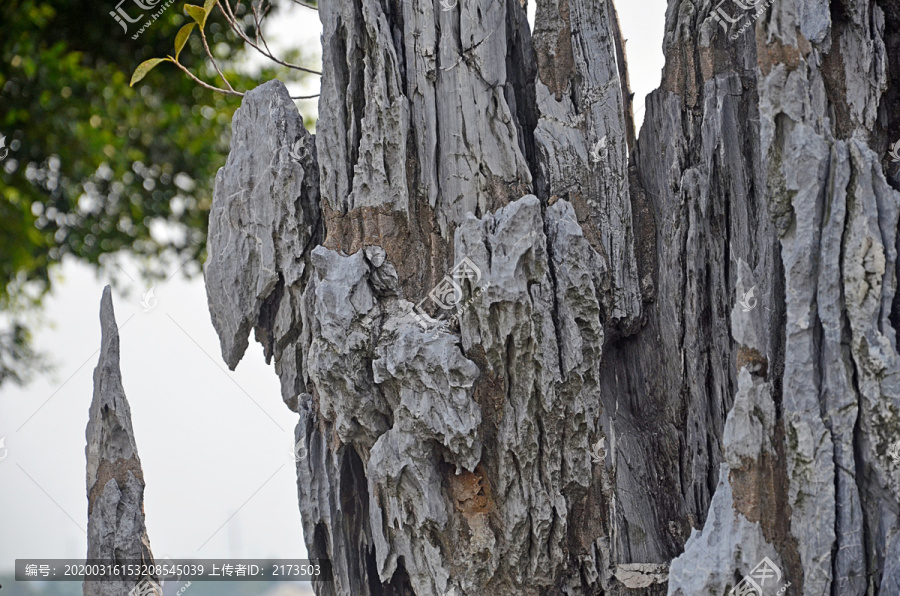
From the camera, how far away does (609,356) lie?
2.33m

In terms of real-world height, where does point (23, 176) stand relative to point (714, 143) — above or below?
above

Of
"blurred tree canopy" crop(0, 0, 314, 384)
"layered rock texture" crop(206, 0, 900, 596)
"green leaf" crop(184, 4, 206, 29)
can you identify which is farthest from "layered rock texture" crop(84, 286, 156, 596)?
"blurred tree canopy" crop(0, 0, 314, 384)

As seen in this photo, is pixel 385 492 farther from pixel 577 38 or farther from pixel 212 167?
pixel 212 167

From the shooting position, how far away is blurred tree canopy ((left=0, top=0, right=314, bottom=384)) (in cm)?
441

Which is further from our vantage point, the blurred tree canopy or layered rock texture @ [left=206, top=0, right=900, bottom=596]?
the blurred tree canopy

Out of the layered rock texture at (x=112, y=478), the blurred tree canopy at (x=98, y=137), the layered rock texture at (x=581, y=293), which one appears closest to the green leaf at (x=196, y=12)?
the layered rock texture at (x=581, y=293)

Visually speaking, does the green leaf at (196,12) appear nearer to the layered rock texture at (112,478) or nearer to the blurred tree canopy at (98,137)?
the layered rock texture at (112,478)

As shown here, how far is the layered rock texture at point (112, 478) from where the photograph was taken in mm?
2266

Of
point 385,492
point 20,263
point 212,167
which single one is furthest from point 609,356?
point 20,263

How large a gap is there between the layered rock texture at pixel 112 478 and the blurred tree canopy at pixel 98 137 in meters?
2.38

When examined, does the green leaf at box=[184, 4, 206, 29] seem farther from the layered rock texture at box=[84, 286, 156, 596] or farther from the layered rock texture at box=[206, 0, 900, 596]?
the layered rock texture at box=[84, 286, 156, 596]

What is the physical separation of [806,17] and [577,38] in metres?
0.64

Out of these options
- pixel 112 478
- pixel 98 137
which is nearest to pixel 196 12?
pixel 112 478

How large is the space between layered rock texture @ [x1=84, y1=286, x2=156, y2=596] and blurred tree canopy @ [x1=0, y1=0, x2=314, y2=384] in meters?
2.38
